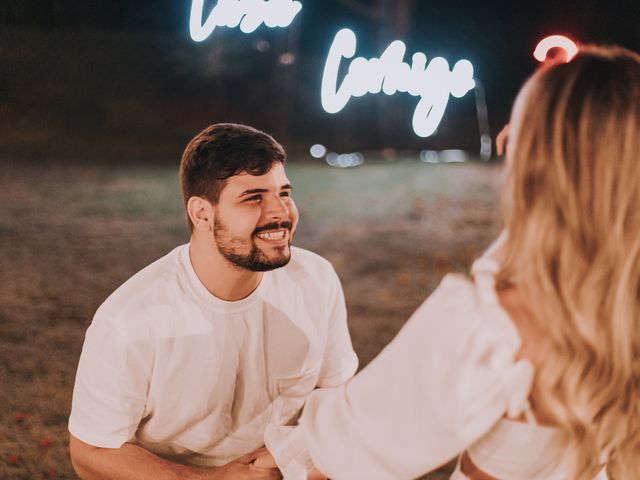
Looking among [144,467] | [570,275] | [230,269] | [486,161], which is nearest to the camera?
[570,275]

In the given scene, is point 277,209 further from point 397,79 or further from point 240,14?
point 397,79

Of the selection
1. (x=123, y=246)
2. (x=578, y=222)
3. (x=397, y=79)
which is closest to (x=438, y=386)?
(x=578, y=222)

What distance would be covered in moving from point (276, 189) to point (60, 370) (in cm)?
389

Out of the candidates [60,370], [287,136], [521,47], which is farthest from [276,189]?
[521,47]

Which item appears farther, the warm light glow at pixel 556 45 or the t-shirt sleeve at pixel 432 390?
the warm light glow at pixel 556 45

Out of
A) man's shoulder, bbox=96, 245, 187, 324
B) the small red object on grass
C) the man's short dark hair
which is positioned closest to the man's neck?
man's shoulder, bbox=96, 245, 187, 324

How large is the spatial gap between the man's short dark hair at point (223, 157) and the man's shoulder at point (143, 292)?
13.7 inches

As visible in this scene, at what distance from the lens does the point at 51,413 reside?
5.15 metres

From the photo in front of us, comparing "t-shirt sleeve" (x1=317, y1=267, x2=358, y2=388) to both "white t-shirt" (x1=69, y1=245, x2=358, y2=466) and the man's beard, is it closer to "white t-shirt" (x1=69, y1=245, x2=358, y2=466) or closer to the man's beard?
"white t-shirt" (x1=69, y1=245, x2=358, y2=466)

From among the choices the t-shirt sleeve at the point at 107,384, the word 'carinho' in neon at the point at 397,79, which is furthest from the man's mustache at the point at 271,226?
the word 'carinho' in neon at the point at 397,79

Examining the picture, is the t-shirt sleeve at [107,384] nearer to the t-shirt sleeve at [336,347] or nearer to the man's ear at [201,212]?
the man's ear at [201,212]

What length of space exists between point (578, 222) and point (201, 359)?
1.68 m

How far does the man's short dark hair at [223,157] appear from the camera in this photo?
280cm

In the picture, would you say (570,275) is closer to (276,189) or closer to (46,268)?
(276,189)
